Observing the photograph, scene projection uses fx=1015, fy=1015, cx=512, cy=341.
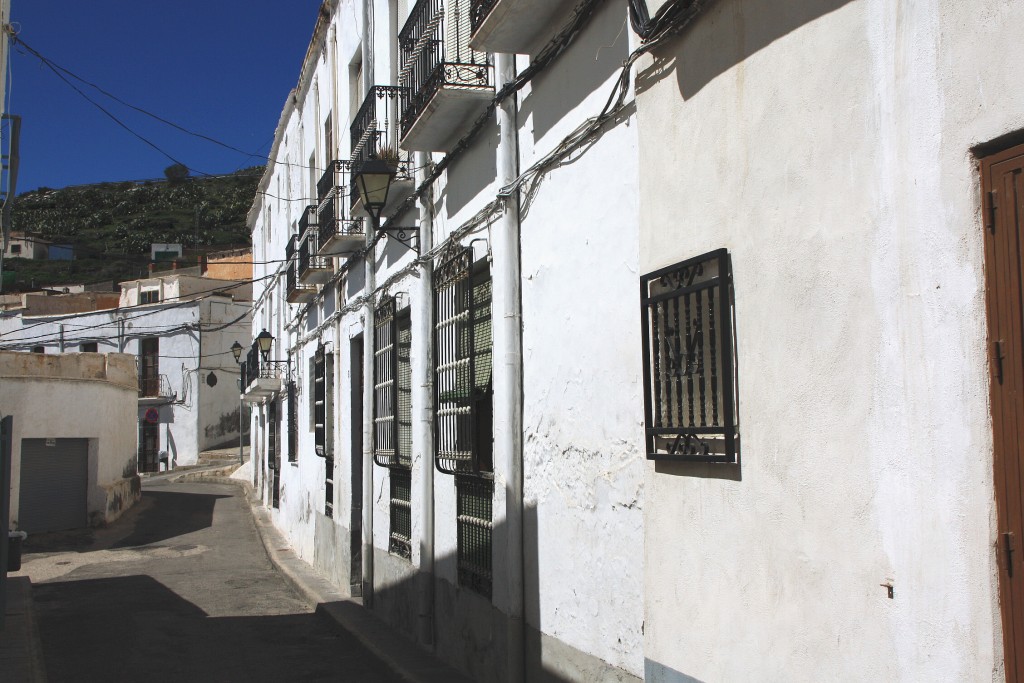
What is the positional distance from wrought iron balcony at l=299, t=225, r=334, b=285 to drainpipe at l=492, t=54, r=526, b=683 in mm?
6861

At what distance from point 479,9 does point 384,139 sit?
3.92 meters

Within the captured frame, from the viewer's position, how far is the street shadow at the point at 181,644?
8.36m

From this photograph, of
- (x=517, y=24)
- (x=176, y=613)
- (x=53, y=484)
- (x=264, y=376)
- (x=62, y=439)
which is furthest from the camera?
(x=264, y=376)

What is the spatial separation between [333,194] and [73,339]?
108 ft

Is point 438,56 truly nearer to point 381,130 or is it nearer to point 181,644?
point 381,130

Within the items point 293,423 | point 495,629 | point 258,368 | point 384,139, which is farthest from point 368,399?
point 258,368

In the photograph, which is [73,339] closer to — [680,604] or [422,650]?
[422,650]

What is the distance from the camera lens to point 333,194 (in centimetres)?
1123

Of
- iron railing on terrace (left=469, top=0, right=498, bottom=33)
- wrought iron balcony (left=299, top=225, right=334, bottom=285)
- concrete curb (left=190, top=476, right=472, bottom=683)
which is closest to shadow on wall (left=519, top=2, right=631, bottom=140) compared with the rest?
iron railing on terrace (left=469, top=0, right=498, bottom=33)

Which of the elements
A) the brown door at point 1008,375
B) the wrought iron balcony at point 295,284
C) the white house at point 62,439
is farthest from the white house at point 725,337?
the white house at point 62,439

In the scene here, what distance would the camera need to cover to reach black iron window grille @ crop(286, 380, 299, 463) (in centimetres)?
1725

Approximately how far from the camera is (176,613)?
1128cm

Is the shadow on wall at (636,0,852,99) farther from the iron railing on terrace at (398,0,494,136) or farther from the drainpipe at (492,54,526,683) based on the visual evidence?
the iron railing on terrace at (398,0,494,136)

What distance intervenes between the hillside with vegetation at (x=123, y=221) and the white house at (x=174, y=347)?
69.9ft
